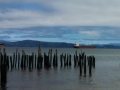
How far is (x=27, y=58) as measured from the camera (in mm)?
48844

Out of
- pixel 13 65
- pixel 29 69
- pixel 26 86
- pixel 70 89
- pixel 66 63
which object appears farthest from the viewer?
pixel 66 63

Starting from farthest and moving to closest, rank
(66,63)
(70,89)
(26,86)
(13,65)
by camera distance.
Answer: (66,63) < (13,65) < (26,86) < (70,89)

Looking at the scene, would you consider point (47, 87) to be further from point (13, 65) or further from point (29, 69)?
point (13, 65)

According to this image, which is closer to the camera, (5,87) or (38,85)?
(5,87)

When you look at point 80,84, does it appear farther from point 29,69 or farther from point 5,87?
point 29,69

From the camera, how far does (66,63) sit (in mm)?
56969

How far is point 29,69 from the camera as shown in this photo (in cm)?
4769

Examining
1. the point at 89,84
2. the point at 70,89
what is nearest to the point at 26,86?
the point at 70,89

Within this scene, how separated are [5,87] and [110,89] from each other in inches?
393

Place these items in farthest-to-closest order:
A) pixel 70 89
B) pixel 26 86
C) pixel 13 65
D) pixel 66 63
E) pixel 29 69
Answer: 1. pixel 66 63
2. pixel 13 65
3. pixel 29 69
4. pixel 26 86
5. pixel 70 89

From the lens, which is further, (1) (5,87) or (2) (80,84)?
(2) (80,84)

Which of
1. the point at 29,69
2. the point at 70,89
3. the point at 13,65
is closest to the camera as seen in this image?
the point at 70,89

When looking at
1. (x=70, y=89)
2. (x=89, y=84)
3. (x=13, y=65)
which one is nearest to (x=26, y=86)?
(x=70, y=89)

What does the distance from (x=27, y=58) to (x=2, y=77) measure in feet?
61.4
